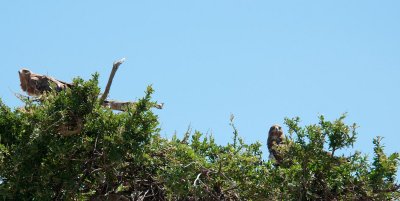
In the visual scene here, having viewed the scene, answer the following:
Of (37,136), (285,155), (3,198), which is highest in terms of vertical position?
(285,155)

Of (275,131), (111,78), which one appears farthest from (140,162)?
(275,131)

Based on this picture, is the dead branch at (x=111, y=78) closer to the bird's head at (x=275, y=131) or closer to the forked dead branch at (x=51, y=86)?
the forked dead branch at (x=51, y=86)

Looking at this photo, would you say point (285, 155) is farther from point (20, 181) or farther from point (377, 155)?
point (20, 181)

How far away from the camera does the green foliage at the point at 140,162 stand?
6.90 meters

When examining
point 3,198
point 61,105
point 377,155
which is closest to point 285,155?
point 377,155

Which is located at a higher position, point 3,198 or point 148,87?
point 148,87

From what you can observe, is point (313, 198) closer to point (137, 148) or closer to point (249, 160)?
point (249, 160)

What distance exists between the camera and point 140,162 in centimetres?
700

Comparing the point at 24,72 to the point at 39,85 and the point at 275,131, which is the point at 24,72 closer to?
the point at 39,85

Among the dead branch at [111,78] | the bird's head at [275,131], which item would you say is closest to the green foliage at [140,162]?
the dead branch at [111,78]

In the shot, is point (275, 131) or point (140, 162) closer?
point (140, 162)

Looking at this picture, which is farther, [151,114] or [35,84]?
[35,84]

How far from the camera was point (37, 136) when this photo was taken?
6922mm

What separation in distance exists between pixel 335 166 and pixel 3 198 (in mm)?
2946
